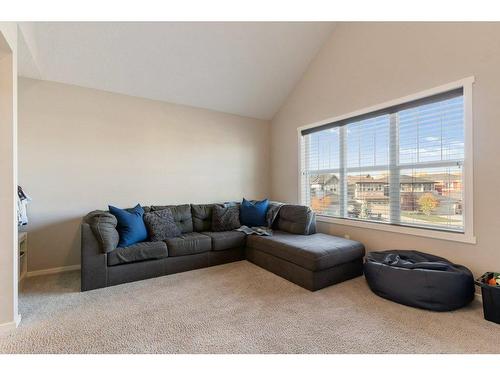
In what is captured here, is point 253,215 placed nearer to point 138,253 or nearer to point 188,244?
point 188,244

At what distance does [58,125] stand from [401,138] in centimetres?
437

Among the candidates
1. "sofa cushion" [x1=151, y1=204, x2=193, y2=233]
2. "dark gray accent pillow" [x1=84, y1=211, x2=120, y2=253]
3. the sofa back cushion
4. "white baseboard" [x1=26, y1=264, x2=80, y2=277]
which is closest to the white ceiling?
"sofa cushion" [x1=151, y1=204, x2=193, y2=233]

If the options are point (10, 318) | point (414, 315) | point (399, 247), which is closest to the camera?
point (10, 318)

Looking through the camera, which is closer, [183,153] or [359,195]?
[359,195]

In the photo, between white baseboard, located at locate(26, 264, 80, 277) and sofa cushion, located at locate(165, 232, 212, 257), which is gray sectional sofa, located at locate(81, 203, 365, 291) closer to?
sofa cushion, located at locate(165, 232, 212, 257)

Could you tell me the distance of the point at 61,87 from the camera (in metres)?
3.29

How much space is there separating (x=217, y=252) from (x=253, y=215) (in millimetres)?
882

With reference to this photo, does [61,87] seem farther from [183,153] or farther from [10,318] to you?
[10,318]

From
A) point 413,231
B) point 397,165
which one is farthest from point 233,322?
point 397,165

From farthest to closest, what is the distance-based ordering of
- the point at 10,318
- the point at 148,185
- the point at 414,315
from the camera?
1. the point at 148,185
2. the point at 414,315
3. the point at 10,318

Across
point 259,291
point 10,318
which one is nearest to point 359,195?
point 259,291

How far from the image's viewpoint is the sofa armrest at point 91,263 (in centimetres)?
264

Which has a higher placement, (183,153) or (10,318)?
(183,153)

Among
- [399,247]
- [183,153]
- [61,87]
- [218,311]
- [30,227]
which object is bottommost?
[218,311]
